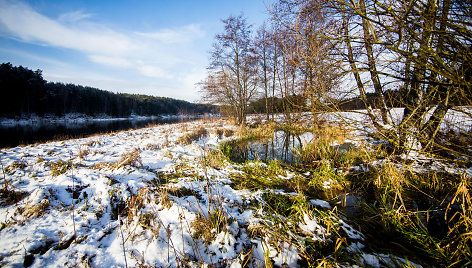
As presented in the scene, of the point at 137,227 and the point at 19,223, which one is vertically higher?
the point at 19,223

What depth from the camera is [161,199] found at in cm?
201

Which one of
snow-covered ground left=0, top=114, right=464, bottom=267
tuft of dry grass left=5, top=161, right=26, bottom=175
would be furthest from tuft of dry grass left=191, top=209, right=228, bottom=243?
tuft of dry grass left=5, top=161, right=26, bottom=175

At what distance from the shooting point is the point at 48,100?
1342 inches

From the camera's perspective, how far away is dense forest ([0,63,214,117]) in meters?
27.3

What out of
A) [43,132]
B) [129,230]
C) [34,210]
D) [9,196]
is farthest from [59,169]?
[43,132]

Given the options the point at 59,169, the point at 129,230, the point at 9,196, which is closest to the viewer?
the point at 129,230

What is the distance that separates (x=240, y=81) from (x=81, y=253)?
12.5 meters

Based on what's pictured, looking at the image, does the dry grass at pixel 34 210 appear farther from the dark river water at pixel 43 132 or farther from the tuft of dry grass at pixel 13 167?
the dark river water at pixel 43 132

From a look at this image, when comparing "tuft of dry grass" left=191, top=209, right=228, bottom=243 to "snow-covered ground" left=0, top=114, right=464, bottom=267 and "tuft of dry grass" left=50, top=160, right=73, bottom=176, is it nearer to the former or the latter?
"snow-covered ground" left=0, top=114, right=464, bottom=267

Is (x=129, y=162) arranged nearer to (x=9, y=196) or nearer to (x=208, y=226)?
(x=9, y=196)

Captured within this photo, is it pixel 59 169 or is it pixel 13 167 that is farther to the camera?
pixel 13 167

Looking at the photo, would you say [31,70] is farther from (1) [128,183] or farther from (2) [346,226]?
(2) [346,226]

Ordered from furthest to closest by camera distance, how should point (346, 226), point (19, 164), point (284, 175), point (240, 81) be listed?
1. point (240, 81)
2. point (284, 175)
3. point (19, 164)
4. point (346, 226)

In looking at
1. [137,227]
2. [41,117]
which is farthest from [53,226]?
[41,117]
